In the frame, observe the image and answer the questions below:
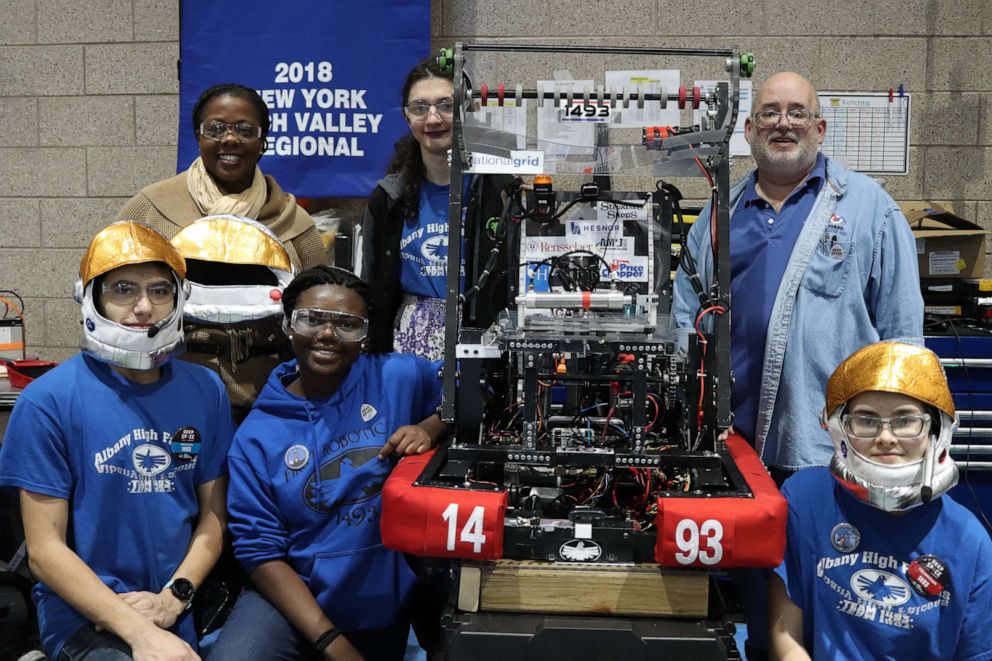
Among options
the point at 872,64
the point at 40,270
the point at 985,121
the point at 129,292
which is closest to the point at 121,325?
the point at 129,292

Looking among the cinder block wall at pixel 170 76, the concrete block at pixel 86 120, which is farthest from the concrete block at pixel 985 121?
the concrete block at pixel 86 120

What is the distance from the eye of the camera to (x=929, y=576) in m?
1.86

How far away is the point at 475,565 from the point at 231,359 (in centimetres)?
99

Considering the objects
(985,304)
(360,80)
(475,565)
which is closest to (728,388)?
(475,565)

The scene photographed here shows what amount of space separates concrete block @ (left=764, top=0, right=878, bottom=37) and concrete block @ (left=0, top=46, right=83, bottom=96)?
10.3 ft

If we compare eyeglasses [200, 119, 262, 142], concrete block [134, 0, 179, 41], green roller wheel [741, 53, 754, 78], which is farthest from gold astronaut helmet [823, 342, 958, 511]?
concrete block [134, 0, 179, 41]

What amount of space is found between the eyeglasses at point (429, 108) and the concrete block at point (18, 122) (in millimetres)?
2678

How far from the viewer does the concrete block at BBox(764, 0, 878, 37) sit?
4.21 meters

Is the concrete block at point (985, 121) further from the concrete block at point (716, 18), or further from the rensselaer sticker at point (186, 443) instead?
the rensselaer sticker at point (186, 443)

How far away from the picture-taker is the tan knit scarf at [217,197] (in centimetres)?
272

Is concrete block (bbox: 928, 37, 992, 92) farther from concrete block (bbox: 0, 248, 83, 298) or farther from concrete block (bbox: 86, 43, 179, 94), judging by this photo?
concrete block (bbox: 0, 248, 83, 298)

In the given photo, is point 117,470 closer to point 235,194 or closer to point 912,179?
point 235,194

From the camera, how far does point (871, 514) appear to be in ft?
6.38

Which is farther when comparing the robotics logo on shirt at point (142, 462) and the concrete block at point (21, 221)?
the concrete block at point (21, 221)
